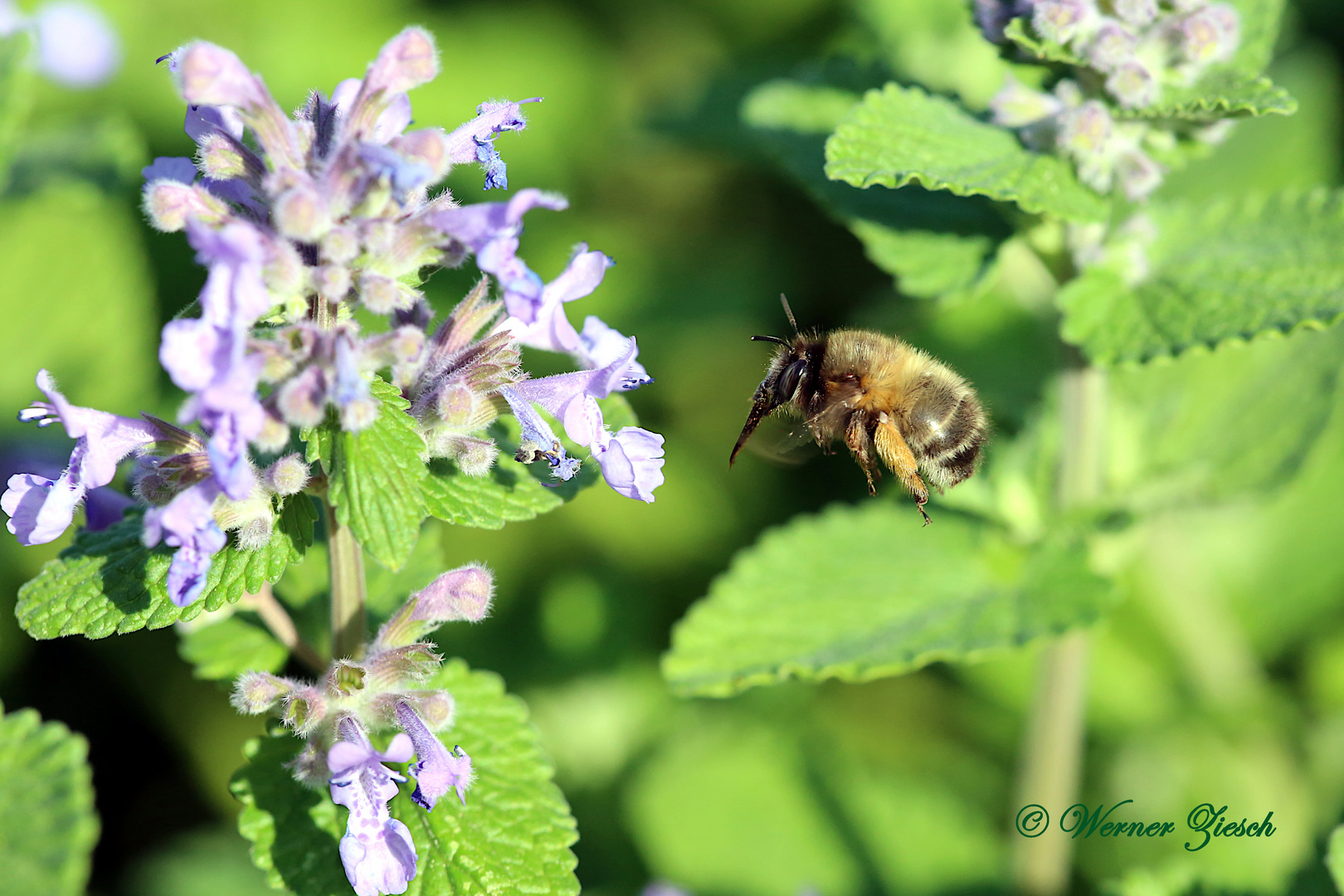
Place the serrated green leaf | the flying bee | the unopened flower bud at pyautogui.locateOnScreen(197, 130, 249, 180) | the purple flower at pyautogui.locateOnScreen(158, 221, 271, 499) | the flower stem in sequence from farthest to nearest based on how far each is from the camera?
the flying bee, the flower stem, the serrated green leaf, the unopened flower bud at pyautogui.locateOnScreen(197, 130, 249, 180), the purple flower at pyautogui.locateOnScreen(158, 221, 271, 499)

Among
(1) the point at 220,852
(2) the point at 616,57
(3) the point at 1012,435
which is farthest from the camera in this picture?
(2) the point at 616,57

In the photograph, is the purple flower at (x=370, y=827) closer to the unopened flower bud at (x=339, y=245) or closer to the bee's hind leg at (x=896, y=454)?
the unopened flower bud at (x=339, y=245)

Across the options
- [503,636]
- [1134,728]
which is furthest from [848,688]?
[503,636]

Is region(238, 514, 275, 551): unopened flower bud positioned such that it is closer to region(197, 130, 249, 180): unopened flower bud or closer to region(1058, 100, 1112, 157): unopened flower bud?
region(197, 130, 249, 180): unopened flower bud

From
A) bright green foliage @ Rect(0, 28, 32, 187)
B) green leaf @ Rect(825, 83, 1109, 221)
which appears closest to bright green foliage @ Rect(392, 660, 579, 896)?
green leaf @ Rect(825, 83, 1109, 221)

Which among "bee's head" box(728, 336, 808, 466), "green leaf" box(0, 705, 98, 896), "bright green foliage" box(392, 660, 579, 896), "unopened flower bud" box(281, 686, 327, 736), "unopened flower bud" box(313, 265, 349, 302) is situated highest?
"unopened flower bud" box(313, 265, 349, 302)

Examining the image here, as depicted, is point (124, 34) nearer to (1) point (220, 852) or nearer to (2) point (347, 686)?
(1) point (220, 852)
